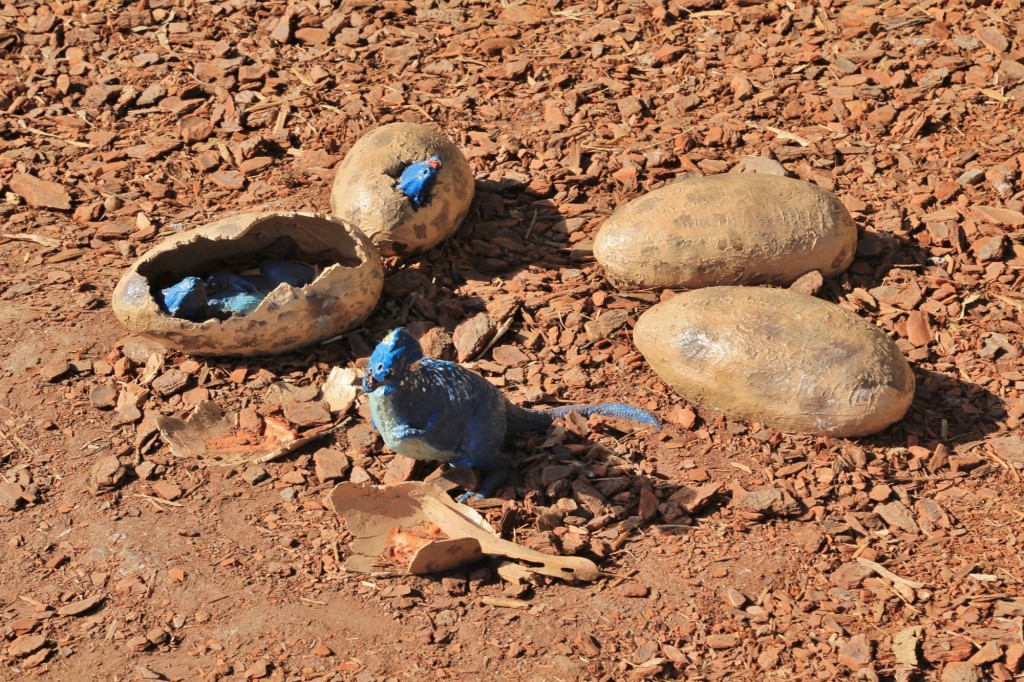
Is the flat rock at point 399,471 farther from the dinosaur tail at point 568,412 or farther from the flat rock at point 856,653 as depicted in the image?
the flat rock at point 856,653

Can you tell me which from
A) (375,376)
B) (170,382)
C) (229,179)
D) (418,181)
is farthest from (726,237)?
(229,179)

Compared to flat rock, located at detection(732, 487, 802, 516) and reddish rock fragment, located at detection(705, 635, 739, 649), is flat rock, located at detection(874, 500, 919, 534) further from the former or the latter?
reddish rock fragment, located at detection(705, 635, 739, 649)

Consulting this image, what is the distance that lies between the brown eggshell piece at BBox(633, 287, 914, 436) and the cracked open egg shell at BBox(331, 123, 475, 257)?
1.47 metres

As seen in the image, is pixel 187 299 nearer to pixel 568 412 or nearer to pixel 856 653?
pixel 568 412

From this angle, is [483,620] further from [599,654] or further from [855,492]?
[855,492]

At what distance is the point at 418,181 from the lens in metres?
6.28

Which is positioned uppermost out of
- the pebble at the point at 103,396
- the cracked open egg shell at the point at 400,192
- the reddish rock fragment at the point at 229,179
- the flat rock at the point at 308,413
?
the cracked open egg shell at the point at 400,192

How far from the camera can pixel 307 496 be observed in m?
5.14

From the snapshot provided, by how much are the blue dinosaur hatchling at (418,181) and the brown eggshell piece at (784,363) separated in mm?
1505

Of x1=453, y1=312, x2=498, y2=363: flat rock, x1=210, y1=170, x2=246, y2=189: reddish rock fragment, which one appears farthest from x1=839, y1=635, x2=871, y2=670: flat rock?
x1=210, y1=170, x2=246, y2=189: reddish rock fragment

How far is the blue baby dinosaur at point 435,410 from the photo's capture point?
4707 millimetres

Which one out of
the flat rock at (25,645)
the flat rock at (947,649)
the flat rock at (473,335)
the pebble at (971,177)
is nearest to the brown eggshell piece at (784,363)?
the flat rock at (473,335)

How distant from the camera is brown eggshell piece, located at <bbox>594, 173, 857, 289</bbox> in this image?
5910 mm

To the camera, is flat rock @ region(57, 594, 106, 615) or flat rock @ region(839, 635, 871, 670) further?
flat rock @ region(57, 594, 106, 615)
